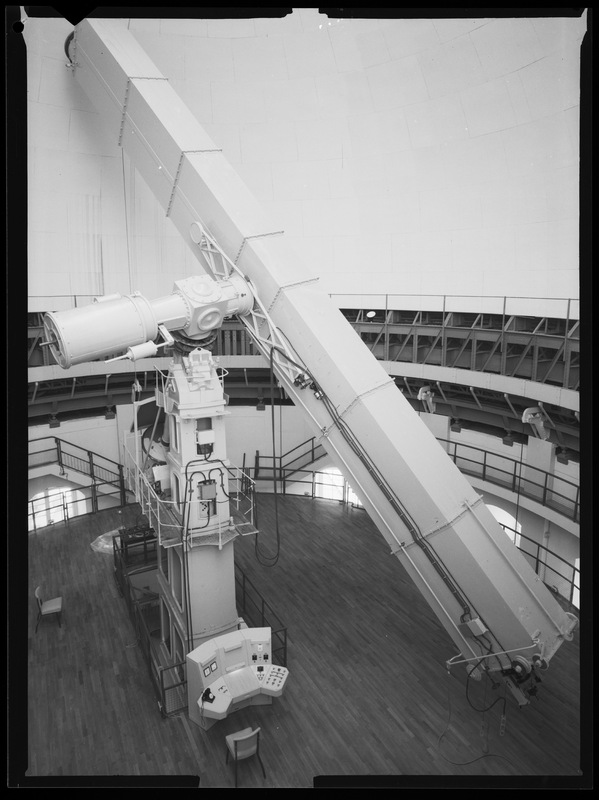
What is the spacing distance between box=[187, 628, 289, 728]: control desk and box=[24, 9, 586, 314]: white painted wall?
635cm

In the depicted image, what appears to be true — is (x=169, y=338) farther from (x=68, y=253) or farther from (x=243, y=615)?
(x=68, y=253)

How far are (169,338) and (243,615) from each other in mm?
4333

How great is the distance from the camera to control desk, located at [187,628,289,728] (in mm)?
5508

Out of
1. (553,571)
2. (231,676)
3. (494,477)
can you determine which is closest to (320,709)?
(231,676)

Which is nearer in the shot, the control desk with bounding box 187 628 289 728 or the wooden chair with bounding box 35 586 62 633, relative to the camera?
the control desk with bounding box 187 628 289 728

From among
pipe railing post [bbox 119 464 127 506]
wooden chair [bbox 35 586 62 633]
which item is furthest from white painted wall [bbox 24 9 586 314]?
wooden chair [bbox 35 586 62 633]

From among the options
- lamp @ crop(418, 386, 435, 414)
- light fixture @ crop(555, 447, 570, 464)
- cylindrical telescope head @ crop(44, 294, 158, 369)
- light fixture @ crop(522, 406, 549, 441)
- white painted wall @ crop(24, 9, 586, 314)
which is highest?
white painted wall @ crop(24, 9, 586, 314)

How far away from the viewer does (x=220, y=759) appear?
17.5ft

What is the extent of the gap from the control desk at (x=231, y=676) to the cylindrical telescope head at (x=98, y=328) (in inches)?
129

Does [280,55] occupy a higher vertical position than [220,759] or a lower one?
higher

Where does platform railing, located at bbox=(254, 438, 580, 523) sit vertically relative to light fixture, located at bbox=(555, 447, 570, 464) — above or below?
below

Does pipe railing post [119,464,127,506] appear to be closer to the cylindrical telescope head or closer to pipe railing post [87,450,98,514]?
pipe railing post [87,450,98,514]

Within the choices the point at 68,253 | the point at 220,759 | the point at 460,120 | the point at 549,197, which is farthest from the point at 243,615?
the point at 460,120

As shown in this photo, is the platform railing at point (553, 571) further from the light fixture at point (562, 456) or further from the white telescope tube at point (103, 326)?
the white telescope tube at point (103, 326)
